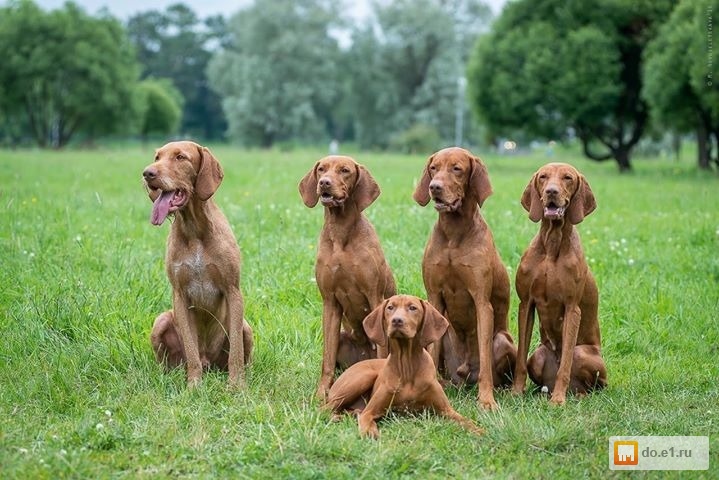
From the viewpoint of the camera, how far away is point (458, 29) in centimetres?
5619

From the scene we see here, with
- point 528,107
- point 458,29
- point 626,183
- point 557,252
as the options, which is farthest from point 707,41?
point 458,29

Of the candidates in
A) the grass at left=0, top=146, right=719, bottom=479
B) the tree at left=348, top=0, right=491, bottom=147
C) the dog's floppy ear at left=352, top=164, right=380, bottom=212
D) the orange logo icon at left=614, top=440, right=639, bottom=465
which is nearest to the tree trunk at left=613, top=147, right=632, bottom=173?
the grass at left=0, top=146, right=719, bottom=479

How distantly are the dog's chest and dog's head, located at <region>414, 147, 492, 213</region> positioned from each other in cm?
167

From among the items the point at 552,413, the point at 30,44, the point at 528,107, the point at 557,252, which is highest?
the point at 30,44

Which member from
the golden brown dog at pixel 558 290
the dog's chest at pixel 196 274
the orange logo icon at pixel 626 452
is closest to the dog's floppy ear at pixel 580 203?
the golden brown dog at pixel 558 290

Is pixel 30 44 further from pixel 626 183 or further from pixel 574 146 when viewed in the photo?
pixel 626 183

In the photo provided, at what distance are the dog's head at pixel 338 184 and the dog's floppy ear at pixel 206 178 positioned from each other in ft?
2.08

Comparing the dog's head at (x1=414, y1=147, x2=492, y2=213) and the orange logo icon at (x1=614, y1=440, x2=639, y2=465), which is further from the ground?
the dog's head at (x1=414, y1=147, x2=492, y2=213)

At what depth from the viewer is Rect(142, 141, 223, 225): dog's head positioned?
18.9 feet

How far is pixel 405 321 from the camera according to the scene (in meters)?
5.22

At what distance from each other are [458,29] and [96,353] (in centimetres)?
5266

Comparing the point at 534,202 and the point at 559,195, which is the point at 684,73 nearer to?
the point at 534,202

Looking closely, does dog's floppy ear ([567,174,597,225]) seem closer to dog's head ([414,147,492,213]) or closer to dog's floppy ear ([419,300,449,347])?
dog's head ([414,147,492,213])

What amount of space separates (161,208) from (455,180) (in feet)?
6.60
